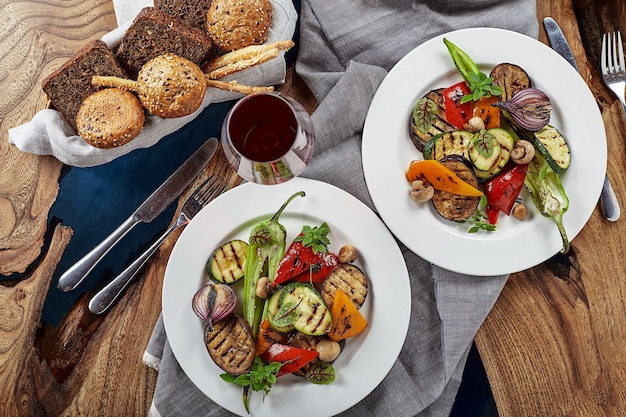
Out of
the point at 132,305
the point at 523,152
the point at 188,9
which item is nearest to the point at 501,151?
the point at 523,152

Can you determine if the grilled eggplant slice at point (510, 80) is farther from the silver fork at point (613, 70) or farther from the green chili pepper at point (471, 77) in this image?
the silver fork at point (613, 70)

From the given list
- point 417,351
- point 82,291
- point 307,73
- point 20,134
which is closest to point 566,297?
point 417,351

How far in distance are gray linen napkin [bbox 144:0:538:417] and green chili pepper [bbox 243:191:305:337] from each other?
251 mm

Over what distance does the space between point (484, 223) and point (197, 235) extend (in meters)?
1.00

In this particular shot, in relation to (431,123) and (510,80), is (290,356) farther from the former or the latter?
(510,80)

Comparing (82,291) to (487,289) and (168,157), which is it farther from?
(487,289)

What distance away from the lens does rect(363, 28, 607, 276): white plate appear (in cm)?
208

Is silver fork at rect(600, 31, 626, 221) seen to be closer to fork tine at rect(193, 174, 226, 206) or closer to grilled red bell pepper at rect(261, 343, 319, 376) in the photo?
grilled red bell pepper at rect(261, 343, 319, 376)

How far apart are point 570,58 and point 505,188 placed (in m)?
0.58

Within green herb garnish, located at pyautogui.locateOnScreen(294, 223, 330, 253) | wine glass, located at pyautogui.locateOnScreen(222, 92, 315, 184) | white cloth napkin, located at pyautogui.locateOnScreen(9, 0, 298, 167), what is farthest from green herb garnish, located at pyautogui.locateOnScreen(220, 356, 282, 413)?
white cloth napkin, located at pyautogui.locateOnScreen(9, 0, 298, 167)

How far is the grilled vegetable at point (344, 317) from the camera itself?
1.98 metres

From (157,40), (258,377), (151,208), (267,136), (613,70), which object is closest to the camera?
(267,136)

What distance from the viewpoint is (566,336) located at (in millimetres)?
2240

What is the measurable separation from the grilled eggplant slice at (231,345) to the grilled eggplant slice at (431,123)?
886mm
